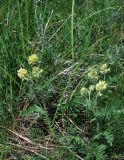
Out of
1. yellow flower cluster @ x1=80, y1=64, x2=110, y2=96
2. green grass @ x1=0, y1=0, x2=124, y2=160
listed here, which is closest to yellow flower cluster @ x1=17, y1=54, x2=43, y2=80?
green grass @ x1=0, y1=0, x2=124, y2=160

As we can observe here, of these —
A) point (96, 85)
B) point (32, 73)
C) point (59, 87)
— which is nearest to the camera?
point (96, 85)

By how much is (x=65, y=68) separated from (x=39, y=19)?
1.16 ft

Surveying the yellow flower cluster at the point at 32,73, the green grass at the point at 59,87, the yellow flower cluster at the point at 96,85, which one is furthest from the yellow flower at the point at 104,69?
the yellow flower cluster at the point at 32,73

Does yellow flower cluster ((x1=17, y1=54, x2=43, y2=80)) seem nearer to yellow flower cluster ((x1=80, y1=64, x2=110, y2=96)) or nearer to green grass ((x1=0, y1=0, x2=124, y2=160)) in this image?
green grass ((x1=0, y1=0, x2=124, y2=160))

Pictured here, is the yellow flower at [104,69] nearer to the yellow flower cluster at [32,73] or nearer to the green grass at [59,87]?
the green grass at [59,87]

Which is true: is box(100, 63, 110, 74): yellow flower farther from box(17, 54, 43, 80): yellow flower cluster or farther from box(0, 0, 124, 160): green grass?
box(17, 54, 43, 80): yellow flower cluster

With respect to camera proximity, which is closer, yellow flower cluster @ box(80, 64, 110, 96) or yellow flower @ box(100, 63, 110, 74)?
yellow flower cluster @ box(80, 64, 110, 96)

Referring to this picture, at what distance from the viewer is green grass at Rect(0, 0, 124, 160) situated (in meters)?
2.25

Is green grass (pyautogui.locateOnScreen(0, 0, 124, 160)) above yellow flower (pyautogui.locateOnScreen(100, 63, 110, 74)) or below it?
below

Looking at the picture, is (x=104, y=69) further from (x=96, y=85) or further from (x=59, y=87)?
(x=59, y=87)

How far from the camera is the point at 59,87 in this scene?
2564mm

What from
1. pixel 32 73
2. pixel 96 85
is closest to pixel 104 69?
pixel 96 85

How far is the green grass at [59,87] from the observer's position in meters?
2.25

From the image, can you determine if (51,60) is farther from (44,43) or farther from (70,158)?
(70,158)
